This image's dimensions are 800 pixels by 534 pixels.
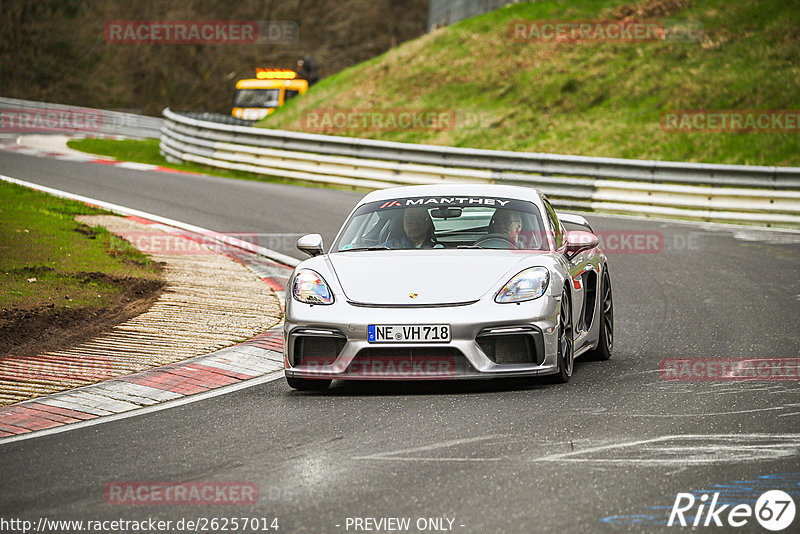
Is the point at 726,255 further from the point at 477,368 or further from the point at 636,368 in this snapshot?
the point at 477,368

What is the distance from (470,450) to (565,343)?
6.44ft

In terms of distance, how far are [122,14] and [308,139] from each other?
3384cm

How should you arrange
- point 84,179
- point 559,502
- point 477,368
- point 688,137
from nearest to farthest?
point 559,502 → point 477,368 → point 84,179 → point 688,137

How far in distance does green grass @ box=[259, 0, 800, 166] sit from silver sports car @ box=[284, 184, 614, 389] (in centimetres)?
1492

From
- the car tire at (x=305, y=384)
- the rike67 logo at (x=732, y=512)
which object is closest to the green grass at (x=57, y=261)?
the car tire at (x=305, y=384)

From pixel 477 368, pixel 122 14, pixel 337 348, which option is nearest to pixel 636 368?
pixel 477 368

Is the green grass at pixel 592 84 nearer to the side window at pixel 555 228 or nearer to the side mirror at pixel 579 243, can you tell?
the side window at pixel 555 228

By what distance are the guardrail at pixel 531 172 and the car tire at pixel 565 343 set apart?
38.7 feet

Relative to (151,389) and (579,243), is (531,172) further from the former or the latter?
(151,389)

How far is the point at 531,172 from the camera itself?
21672 millimetres

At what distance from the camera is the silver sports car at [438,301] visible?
7.10 m

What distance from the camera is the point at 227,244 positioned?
15.3m

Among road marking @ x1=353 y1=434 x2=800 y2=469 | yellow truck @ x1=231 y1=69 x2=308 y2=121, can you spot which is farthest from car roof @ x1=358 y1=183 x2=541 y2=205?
yellow truck @ x1=231 y1=69 x2=308 y2=121

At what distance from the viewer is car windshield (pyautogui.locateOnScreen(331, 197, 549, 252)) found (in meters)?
8.20
